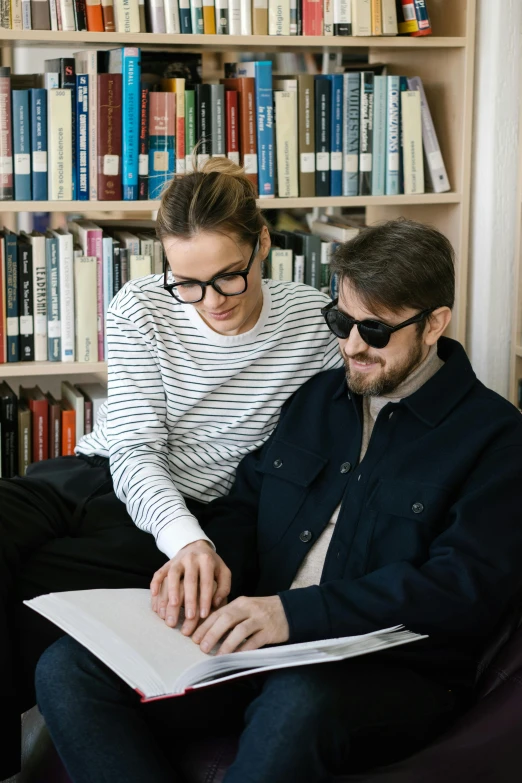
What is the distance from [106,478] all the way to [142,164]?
0.92 meters

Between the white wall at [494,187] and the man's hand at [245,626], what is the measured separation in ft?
4.80

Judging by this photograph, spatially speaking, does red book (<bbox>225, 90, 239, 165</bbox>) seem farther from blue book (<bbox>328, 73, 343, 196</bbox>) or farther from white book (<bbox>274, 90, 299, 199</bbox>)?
blue book (<bbox>328, 73, 343, 196</bbox>)

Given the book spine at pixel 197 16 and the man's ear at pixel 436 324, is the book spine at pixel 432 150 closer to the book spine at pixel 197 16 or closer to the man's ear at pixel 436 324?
the book spine at pixel 197 16

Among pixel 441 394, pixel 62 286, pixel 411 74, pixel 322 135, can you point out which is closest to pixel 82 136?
pixel 62 286

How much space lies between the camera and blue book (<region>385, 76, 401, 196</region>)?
2.57 meters

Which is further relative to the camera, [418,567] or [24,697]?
Result: [24,697]

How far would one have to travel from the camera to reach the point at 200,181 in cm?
171

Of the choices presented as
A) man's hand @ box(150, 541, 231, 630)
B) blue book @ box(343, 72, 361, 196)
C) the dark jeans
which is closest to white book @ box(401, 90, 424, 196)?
blue book @ box(343, 72, 361, 196)

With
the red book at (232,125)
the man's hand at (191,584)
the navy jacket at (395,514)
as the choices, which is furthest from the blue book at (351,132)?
the man's hand at (191,584)

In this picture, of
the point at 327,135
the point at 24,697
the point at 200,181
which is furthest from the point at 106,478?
the point at 327,135

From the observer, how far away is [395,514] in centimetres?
155

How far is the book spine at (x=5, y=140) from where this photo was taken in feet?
7.64

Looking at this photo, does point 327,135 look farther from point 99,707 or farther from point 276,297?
point 99,707

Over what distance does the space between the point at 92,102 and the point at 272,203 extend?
1.66 ft
